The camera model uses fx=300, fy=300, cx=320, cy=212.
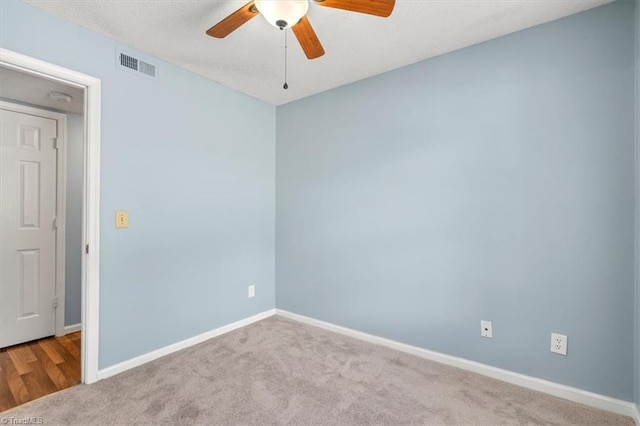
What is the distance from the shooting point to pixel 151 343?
2.38 m

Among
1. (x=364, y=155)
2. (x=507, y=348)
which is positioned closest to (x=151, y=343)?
(x=364, y=155)

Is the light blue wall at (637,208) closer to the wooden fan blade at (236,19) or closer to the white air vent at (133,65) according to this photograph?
the wooden fan blade at (236,19)

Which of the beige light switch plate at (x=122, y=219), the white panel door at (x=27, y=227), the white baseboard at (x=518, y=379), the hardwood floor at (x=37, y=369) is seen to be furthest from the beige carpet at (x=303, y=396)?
the white panel door at (x=27, y=227)

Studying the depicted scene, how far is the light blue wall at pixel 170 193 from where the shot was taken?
212 cm

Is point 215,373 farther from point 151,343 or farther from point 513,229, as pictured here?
point 513,229

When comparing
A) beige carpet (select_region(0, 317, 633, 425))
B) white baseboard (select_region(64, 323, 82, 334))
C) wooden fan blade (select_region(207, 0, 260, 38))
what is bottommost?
white baseboard (select_region(64, 323, 82, 334))

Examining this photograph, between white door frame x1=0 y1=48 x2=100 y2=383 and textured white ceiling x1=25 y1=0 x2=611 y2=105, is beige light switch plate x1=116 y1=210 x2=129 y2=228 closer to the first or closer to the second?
white door frame x1=0 y1=48 x2=100 y2=383

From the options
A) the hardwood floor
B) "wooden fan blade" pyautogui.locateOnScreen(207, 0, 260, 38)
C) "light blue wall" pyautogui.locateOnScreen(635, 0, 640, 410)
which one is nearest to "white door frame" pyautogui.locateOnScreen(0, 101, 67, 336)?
the hardwood floor

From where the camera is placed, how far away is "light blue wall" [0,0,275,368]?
2117mm

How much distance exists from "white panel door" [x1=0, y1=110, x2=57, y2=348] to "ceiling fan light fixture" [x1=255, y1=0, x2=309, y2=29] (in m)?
2.88

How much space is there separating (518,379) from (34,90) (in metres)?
4.38

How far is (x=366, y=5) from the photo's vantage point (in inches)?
53.9

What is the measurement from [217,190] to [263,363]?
160 centimetres

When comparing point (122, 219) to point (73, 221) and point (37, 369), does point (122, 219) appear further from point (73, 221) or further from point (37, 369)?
point (73, 221)
